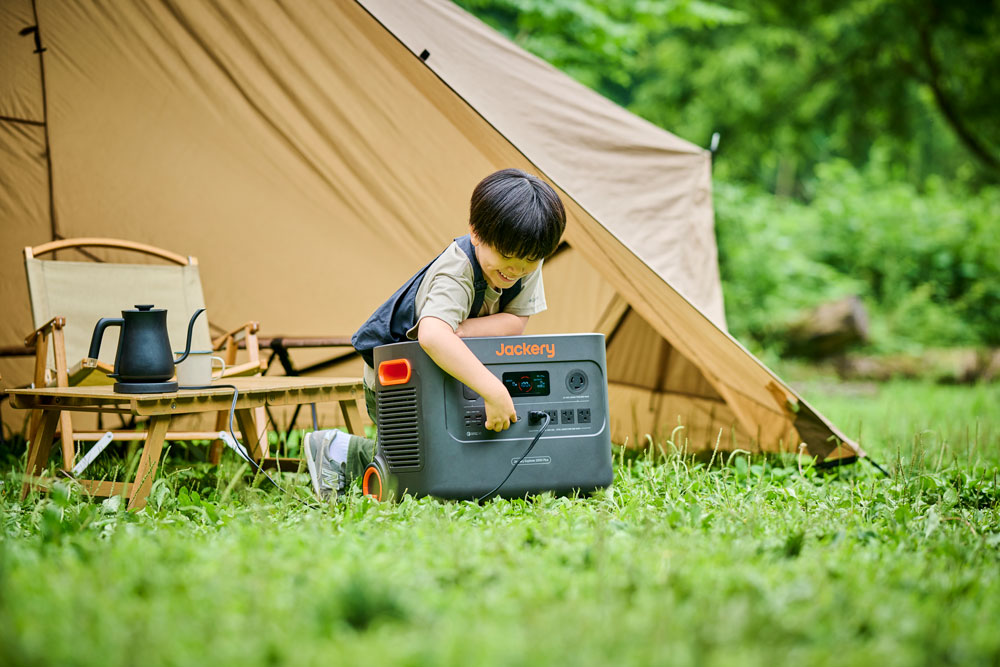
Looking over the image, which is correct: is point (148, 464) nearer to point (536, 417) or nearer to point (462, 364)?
point (462, 364)

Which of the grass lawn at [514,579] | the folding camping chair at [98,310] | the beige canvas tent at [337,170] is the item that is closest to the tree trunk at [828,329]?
the beige canvas tent at [337,170]

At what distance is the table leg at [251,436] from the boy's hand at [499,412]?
1.13 metres

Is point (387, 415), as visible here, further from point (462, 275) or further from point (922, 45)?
point (922, 45)

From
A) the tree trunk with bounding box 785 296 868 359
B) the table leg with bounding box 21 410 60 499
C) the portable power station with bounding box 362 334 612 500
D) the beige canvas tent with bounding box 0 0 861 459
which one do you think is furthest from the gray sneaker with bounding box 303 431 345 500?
the tree trunk with bounding box 785 296 868 359

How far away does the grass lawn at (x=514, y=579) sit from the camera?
1136 millimetres

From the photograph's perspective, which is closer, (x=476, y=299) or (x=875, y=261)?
(x=476, y=299)

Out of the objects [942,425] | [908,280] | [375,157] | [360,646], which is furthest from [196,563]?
[908,280]

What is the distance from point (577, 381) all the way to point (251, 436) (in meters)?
1.29

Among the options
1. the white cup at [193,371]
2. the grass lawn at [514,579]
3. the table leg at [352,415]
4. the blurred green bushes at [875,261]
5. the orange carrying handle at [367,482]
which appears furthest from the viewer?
the blurred green bushes at [875,261]

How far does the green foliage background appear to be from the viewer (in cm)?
638

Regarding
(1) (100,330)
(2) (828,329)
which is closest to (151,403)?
(1) (100,330)

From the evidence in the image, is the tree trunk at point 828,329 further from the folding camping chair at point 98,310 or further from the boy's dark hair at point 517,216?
the boy's dark hair at point 517,216

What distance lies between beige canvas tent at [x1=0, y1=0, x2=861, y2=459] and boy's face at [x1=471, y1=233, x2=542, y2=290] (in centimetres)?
47

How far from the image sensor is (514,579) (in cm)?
144
